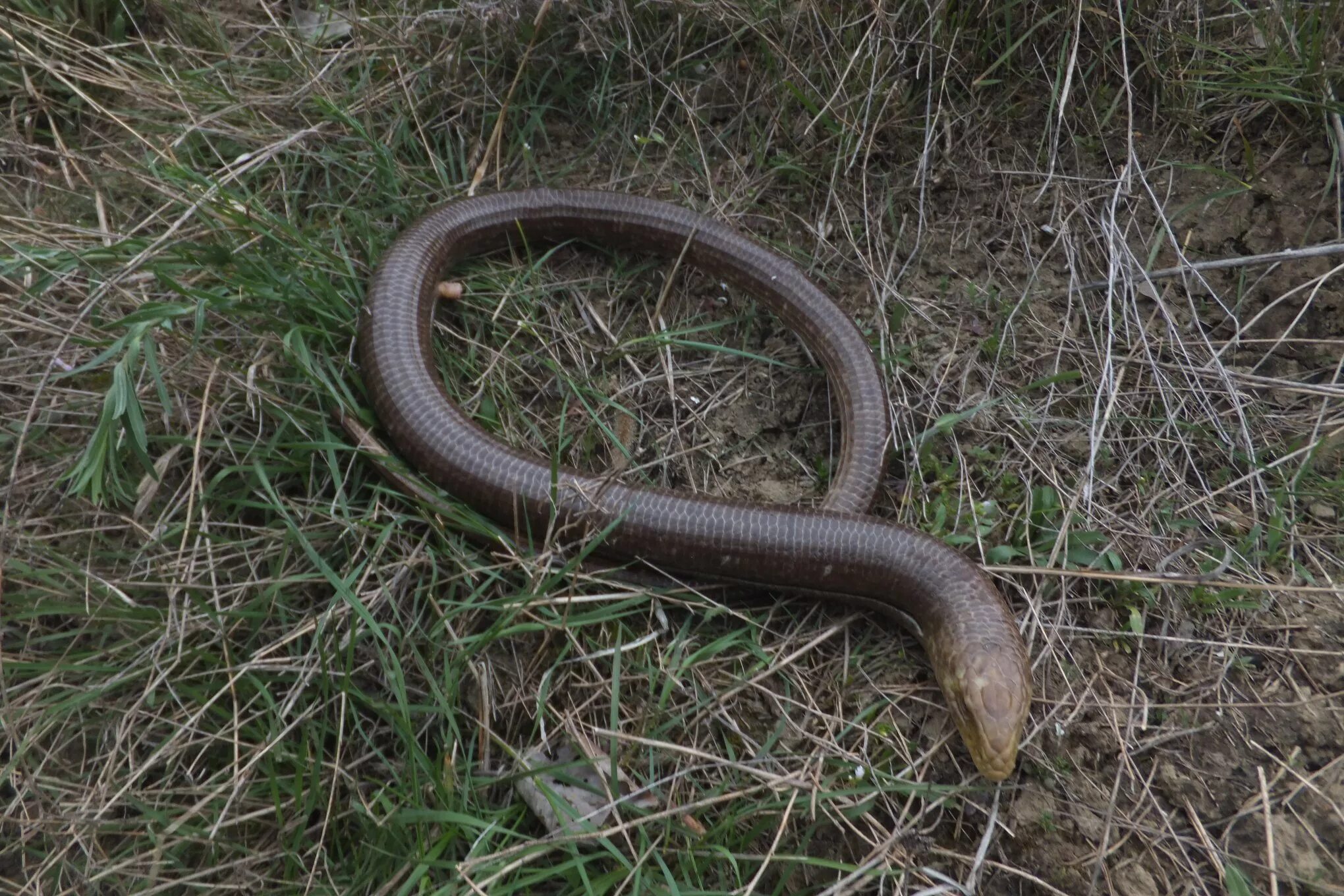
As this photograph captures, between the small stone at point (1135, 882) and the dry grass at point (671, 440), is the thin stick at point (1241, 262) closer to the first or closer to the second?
the dry grass at point (671, 440)

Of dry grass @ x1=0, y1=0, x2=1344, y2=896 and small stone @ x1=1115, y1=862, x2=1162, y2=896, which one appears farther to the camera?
dry grass @ x1=0, y1=0, x2=1344, y2=896

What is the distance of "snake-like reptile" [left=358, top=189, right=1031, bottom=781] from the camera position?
2.74 meters

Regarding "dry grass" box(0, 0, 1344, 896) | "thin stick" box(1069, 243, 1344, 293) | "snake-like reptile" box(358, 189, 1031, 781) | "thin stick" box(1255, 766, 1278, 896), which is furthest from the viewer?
"thin stick" box(1069, 243, 1344, 293)

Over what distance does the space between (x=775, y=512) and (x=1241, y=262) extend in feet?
7.17

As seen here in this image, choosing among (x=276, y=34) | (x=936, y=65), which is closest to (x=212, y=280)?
(x=276, y=34)

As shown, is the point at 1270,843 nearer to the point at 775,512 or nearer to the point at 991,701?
the point at 991,701

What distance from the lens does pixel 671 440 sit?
3.48 m

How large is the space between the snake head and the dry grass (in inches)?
4.7

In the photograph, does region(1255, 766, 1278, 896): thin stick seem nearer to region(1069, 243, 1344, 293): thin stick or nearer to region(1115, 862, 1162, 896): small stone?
region(1115, 862, 1162, 896): small stone

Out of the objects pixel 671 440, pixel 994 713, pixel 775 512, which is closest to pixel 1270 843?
pixel 994 713

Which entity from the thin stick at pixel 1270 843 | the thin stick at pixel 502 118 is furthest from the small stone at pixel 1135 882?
the thin stick at pixel 502 118

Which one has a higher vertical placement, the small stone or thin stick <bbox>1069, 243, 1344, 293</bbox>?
thin stick <bbox>1069, 243, 1344, 293</bbox>

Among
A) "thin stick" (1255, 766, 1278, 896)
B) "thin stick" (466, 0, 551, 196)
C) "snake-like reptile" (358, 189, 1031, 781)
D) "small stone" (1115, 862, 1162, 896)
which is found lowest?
"small stone" (1115, 862, 1162, 896)

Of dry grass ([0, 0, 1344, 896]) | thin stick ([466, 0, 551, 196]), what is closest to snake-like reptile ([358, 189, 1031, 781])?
dry grass ([0, 0, 1344, 896])
